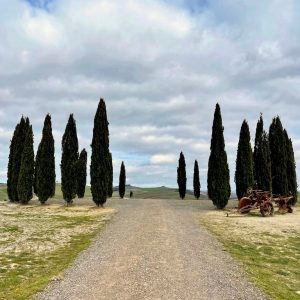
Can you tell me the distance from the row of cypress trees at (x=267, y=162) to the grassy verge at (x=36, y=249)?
69.5 feet

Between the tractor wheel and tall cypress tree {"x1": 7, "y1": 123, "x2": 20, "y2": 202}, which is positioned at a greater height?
tall cypress tree {"x1": 7, "y1": 123, "x2": 20, "y2": 202}

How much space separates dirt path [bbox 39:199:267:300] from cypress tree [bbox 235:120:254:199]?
24382 mm

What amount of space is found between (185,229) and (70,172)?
23.4m

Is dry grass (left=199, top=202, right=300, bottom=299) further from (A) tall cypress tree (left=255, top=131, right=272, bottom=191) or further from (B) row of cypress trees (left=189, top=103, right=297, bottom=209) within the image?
(A) tall cypress tree (left=255, top=131, right=272, bottom=191)

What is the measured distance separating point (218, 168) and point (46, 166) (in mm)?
19222

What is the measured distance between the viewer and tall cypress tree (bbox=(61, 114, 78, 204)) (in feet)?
142

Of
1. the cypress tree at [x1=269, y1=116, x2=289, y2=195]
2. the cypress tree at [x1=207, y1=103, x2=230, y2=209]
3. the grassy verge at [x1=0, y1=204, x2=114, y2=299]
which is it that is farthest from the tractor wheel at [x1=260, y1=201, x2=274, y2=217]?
Result: the cypress tree at [x1=269, y1=116, x2=289, y2=195]

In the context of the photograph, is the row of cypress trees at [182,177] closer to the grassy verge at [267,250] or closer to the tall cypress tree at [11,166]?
the tall cypress tree at [11,166]

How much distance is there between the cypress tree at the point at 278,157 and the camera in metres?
48.4

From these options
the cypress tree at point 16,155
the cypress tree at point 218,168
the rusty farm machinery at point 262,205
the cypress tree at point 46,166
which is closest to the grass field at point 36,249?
the rusty farm machinery at point 262,205

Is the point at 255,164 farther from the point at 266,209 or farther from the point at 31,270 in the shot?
the point at 31,270

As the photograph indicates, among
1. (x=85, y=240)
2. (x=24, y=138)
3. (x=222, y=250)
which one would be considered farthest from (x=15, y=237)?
(x=24, y=138)

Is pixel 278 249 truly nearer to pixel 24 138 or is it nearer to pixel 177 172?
pixel 24 138

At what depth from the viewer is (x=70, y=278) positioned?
39.8 ft
